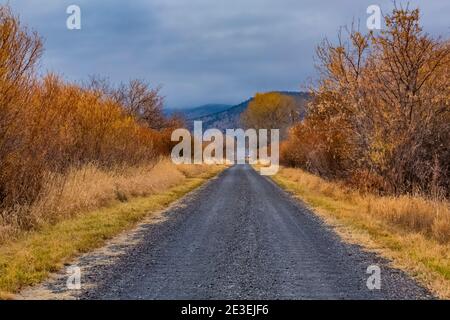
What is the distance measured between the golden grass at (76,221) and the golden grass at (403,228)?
529 cm

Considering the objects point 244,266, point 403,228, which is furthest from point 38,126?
point 403,228

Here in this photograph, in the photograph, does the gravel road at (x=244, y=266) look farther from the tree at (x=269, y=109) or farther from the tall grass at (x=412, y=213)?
the tree at (x=269, y=109)

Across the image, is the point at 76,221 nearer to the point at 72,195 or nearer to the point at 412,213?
the point at 72,195

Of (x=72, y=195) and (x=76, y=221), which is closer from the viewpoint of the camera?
(x=76, y=221)

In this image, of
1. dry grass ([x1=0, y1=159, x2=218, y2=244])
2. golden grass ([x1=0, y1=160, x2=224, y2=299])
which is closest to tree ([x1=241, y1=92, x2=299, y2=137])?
dry grass ([x1=0, y1=159, x2=218, y2=244])

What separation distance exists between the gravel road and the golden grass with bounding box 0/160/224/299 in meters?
0.88

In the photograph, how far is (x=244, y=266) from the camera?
8055 mm

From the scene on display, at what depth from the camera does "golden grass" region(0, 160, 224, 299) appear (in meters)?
7.59

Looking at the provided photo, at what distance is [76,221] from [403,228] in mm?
7725

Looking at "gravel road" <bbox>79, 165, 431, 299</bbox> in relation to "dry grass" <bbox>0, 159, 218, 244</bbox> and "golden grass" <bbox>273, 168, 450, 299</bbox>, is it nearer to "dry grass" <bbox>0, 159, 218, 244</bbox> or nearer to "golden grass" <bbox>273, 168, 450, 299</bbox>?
"golden grass" <bbox>273, 168, 450, 299</bbox>

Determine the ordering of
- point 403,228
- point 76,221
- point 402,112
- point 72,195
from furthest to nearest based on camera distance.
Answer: point 402,112, point 72,195, point 403,228, point 76,221

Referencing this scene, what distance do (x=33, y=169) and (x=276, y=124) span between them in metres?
76.7

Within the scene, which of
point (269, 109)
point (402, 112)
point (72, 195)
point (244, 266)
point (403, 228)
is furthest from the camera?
point (269, 109)

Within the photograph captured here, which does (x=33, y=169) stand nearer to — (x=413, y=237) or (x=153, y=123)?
(x=413, y=237)
